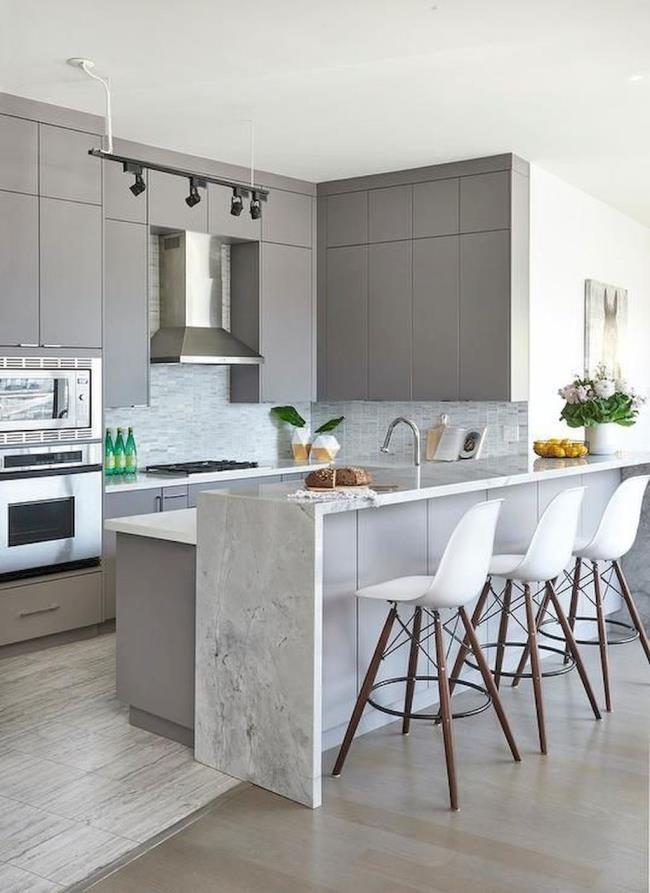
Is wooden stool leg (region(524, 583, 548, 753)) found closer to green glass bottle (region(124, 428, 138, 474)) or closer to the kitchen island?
the kitchen island

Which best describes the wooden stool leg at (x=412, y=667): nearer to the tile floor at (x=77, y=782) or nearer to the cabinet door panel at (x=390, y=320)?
the tile floor at (x=77, y=782)

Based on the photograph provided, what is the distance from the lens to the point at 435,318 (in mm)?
6695

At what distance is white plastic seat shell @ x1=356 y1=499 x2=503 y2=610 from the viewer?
132 inches

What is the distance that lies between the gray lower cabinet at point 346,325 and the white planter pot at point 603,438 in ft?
6.63

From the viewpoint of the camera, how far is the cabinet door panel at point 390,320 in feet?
22.4

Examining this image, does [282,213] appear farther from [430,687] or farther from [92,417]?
[430,687]

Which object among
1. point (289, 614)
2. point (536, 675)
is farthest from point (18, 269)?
point (536, 675)

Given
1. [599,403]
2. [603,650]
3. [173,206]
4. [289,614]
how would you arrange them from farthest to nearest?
[173,206] < [599,403] < [603,650] < [289,614]

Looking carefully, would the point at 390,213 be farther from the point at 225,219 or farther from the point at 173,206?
the point at 173,206

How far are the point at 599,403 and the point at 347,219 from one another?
2.60m

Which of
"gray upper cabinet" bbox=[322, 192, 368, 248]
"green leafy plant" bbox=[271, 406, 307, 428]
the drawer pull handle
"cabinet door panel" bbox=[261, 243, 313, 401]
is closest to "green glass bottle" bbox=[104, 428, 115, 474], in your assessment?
the drawer pull handle

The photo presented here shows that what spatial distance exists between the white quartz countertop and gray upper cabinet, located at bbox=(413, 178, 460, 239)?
186 centimetres

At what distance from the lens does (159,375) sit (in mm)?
6566

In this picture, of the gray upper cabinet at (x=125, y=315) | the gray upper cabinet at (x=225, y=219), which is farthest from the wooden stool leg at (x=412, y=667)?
the gray upper cabinet at (x=225, y=219)
